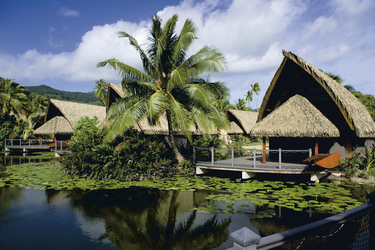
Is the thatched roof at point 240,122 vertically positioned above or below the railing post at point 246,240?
above

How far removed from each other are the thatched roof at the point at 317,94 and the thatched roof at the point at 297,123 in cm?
67

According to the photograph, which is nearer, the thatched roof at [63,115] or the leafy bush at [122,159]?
the leafy bush at [122,159]

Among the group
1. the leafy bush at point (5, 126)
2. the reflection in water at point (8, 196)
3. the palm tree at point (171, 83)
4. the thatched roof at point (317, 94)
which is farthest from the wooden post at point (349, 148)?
the leafy bush at point (5, 126)

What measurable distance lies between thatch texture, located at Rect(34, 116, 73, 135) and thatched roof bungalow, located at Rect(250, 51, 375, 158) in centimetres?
1974

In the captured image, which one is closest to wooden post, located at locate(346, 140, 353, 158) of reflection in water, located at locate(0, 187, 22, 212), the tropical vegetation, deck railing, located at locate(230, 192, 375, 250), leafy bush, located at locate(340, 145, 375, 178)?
leafy bush, located at locate(340, 145, 375, 178)

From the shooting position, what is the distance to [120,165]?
12477 mm

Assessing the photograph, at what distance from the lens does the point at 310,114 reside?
12102mm

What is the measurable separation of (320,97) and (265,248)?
12874 mm

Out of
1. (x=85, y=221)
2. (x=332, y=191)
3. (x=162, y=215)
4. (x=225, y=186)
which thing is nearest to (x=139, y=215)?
(x=162, y=215)

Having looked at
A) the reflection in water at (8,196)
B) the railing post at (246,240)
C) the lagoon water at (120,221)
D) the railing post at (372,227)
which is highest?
the railing post at (246,240)

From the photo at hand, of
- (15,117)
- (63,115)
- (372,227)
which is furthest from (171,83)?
(15,117)

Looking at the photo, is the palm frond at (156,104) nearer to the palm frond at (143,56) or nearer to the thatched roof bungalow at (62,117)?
the palm frond at (143,56)

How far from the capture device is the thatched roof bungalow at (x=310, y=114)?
11562mm

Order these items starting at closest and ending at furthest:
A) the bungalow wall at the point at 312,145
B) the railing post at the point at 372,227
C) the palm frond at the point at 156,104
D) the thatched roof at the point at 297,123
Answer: the railing post at the point at 372,227
the palm frond at the point at 156,104
the thatched roof at the point at 297,123
the bungalow wall at the point at 312,145
